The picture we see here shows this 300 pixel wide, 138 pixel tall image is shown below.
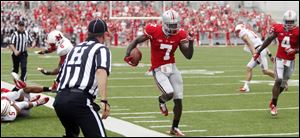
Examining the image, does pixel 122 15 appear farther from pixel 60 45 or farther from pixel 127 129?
pixel 127 129

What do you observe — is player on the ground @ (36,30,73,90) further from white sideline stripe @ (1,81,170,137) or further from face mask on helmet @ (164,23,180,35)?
face mask on helmet @ (164,23,180,35)

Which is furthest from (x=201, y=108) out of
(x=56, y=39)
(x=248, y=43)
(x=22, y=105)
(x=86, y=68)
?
(x=86, y=68)

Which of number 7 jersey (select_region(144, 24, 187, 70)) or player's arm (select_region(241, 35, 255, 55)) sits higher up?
number 7 jersey (select_region(144, 24, 187, 70))

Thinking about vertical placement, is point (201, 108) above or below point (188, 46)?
below

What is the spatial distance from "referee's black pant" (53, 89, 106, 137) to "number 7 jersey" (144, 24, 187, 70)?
2849mm

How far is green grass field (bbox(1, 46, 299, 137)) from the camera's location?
9008 millimetres

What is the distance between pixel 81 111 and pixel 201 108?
5.34 meters

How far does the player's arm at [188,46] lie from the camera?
28.3 ft

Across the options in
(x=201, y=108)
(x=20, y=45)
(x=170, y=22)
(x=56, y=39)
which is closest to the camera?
(x=170, y=22)

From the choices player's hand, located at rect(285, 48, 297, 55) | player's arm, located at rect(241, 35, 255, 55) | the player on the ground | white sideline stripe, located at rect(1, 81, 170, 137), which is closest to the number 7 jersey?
white sideline stripe, located at rect(1, 81, 170, 137)

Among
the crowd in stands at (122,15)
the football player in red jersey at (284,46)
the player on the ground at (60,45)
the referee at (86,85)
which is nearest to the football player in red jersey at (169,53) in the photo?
the player on the ground at (60,45)

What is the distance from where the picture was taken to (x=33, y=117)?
32.8 feet

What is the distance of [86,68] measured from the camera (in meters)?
6.27

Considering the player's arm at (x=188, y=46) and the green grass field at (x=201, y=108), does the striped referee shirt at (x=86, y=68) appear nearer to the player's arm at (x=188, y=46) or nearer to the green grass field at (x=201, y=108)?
the green grass field at (x=201, y=108)
